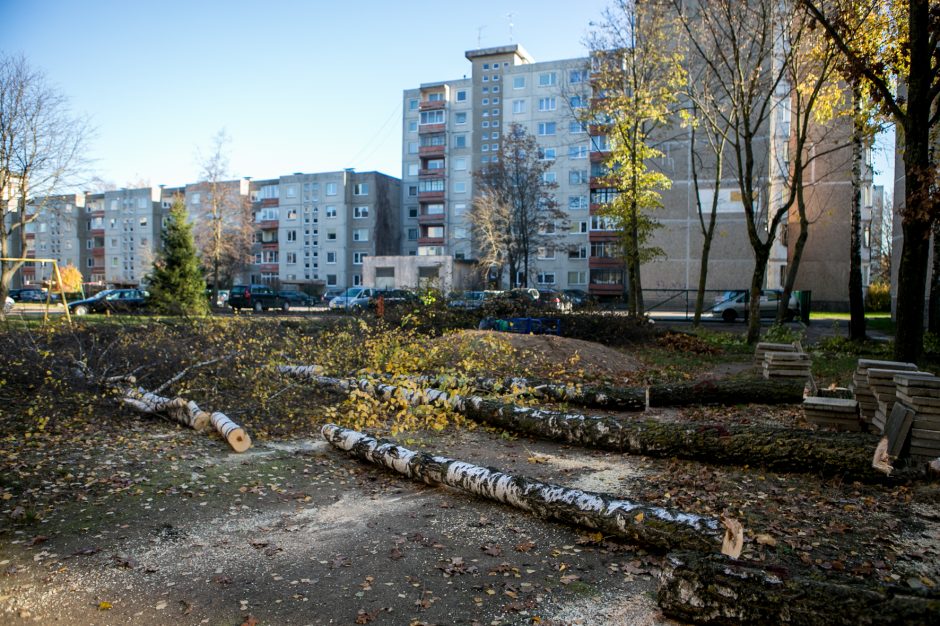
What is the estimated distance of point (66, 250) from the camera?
303ft

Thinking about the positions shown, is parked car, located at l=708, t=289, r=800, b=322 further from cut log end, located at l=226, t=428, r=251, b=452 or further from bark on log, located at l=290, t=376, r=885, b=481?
cut log end, located at l=226, t=428, r=251, b=452

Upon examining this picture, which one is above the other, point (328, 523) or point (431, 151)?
point (431, 151)

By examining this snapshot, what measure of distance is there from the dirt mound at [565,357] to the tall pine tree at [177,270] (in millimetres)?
19097

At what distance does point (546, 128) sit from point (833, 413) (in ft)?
196

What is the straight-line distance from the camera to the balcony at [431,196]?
6962 cm

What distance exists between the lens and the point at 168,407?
30.6 ft

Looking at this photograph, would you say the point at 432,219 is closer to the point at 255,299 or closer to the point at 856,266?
the point at 255,299

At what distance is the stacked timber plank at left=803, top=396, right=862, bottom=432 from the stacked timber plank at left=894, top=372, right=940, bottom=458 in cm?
165

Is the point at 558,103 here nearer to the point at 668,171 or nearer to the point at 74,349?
the point at 668,171

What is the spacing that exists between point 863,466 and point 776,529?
1.81 m

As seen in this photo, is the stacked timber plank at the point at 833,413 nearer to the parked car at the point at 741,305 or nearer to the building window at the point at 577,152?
the parked car at the point at 741,305

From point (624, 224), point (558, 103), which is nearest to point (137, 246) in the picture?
point (558, 103)

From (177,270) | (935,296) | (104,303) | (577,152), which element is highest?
(577,152)

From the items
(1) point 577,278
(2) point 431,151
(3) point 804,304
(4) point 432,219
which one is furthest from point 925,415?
(2) point 431,151
